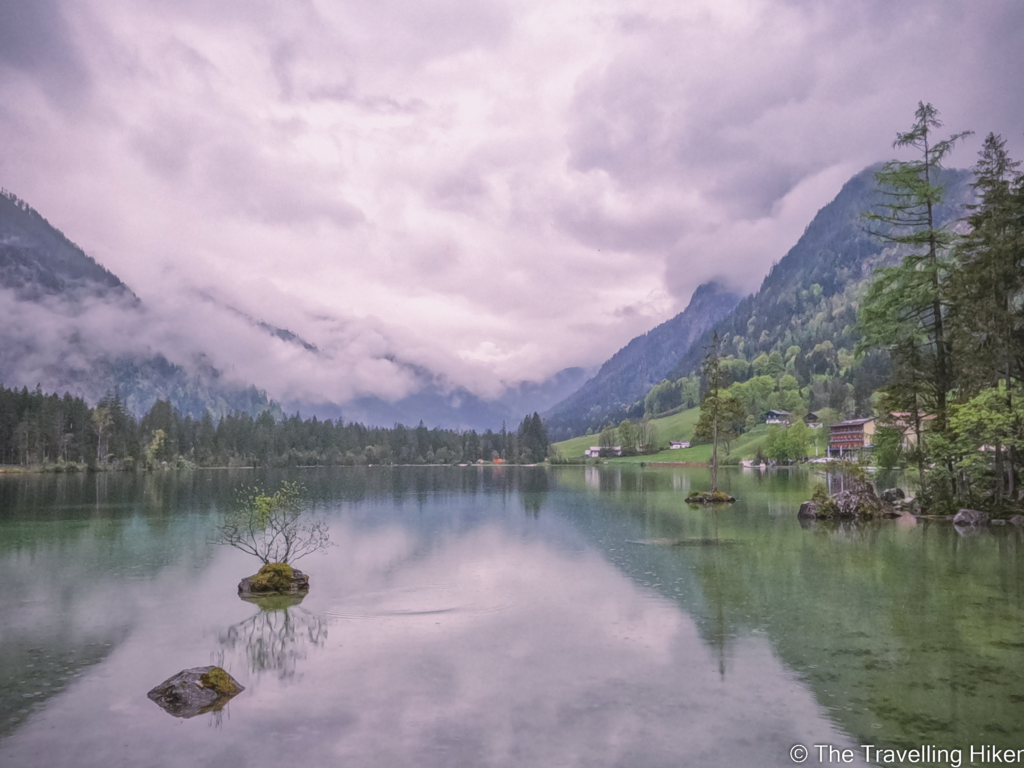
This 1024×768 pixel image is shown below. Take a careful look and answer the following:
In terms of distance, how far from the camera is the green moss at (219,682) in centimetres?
1678

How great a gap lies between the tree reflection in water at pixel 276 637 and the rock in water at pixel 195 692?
63.1 inches

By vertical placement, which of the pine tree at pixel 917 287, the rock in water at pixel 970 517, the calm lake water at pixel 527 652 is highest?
the pine tree at pixel 917 287

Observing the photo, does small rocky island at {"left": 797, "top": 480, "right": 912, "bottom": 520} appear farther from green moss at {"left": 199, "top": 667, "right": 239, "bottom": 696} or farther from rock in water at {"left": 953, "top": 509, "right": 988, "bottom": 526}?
green moss at {"left": 199, "top": 667, "right": 239, "bottom": 696}

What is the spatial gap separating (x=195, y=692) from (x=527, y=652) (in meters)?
8.97

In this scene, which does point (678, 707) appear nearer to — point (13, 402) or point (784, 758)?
point (784, 758)

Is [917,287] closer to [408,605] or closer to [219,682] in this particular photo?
[408,605]

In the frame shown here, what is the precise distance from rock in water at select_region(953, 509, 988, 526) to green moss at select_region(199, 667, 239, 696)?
46.8 m

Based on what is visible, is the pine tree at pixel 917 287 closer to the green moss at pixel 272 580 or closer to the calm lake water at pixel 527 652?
the calm lake water at pixel 527 652

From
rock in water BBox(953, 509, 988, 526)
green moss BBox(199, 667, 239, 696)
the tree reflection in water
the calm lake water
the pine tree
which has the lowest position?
the tree reflection in water

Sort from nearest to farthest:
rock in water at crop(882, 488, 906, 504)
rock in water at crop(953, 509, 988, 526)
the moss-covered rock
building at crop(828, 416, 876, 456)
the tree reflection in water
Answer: the tree reflection in water < rock in water at crop(953, 509, 988, 526) < rock in water at crop(882, 488, 906, 504) < the moss-covered rock < building at crop(828, 416, 876, 456)

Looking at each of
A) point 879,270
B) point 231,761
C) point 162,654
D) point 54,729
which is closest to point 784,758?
point 231,761

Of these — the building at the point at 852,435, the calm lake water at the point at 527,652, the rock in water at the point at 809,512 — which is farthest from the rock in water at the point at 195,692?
the building at the point at 852,435

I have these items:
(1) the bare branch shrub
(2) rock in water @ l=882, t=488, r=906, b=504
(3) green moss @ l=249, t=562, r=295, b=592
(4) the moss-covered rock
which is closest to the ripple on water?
(3) green moss @ l=249, t=562, r=295, b=592

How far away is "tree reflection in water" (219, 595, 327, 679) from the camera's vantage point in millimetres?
19531
